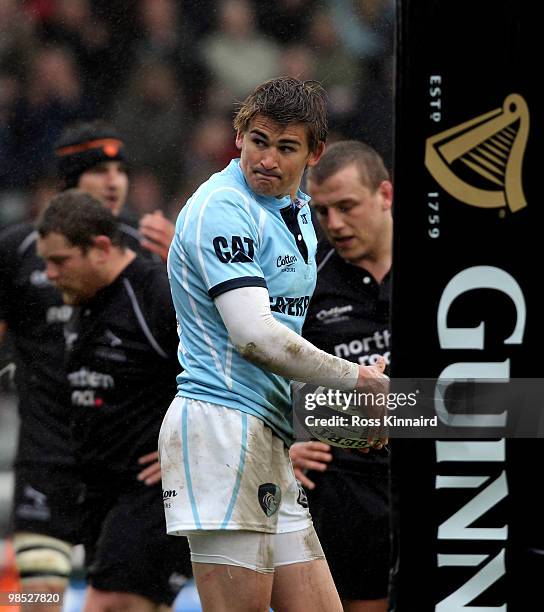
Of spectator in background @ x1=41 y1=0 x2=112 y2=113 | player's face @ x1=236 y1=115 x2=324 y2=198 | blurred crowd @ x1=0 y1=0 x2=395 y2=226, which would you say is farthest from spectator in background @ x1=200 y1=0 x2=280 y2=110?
player's face @ x1=236 y1=115 x2=324 y2=198

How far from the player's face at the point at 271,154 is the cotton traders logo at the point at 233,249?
0.23 meters

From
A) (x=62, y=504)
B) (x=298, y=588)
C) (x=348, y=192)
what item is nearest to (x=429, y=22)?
(x=298, y=588)

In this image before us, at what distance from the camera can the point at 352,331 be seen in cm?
529

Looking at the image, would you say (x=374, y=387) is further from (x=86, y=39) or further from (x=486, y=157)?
(x=86, y=39)

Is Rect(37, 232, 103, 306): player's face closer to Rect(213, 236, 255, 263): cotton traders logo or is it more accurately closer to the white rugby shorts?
the white rugby shorts

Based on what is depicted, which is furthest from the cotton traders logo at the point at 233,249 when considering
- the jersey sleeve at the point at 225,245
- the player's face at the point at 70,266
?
the player's face at the point at 70,266

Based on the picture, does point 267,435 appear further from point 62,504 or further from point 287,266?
→ point 62,504

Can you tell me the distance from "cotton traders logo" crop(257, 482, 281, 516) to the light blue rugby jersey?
0.16 meters

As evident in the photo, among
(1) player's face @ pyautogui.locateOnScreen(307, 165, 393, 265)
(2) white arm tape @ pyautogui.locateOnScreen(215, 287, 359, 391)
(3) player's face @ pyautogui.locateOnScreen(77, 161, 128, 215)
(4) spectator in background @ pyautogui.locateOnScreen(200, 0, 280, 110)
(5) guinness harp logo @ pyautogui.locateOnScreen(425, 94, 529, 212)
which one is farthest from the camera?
(3) player's face @ pyautogui.locateOnScreen(77, 161, 128, 215)

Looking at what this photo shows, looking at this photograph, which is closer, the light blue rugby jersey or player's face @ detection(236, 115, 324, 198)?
the light blue rugby jersey

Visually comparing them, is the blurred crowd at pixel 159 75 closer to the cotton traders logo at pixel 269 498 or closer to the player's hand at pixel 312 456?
the player's hand at pixel 312 456

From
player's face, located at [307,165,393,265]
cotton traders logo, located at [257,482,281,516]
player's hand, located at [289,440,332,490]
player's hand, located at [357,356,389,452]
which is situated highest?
player's face, located at [307,165,393,265]

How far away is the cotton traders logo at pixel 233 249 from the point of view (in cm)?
330

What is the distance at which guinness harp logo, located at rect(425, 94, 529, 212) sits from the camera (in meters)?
2.85
